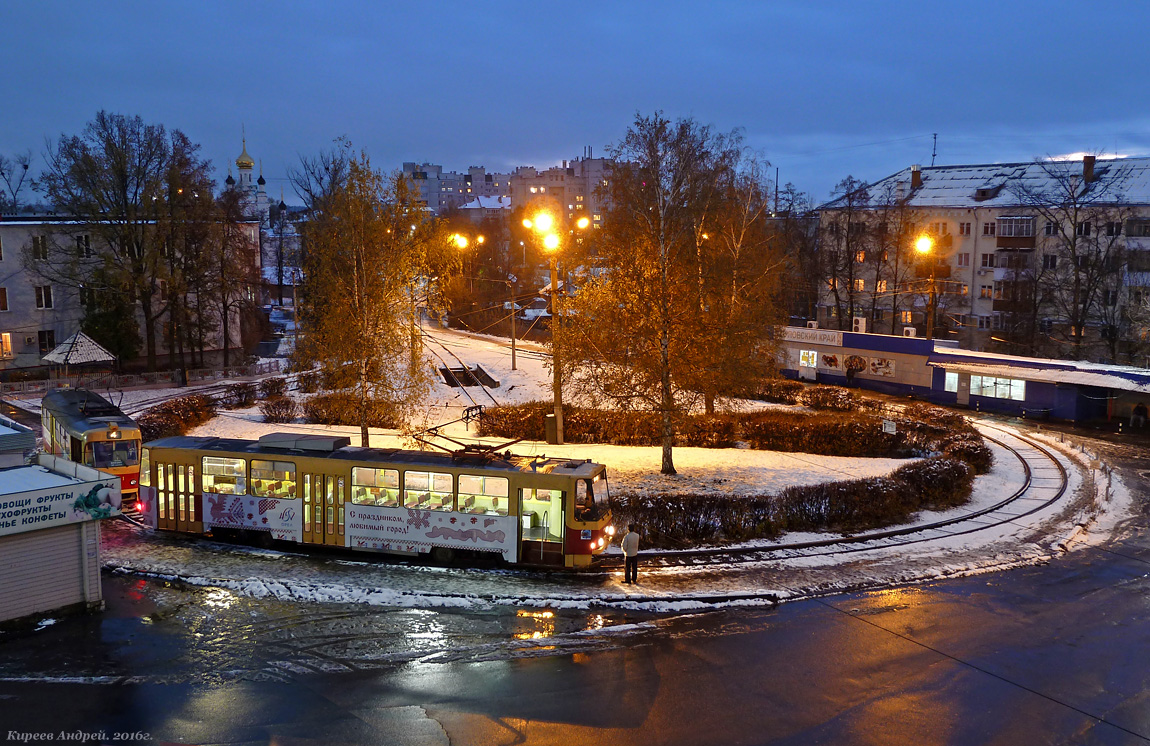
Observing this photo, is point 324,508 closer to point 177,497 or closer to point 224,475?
point 224,475

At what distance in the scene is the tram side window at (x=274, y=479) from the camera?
61.3ft

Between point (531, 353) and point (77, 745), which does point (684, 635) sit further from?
point (531, 353)

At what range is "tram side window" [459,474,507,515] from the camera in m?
17.2

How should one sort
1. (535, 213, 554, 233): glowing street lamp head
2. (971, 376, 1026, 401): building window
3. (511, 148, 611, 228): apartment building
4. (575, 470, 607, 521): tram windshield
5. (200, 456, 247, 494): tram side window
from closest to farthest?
(575, 470, 607, 521): tram windshield < (200, 456, 247, 494): tram side window < (535, 213, 554, 233): glowing street lamp head < (971, 376, 1026, 401): building window < (511, 148, 611, 228): apartment building

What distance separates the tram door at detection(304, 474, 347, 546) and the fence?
26.3m

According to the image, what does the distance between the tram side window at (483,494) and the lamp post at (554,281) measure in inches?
373

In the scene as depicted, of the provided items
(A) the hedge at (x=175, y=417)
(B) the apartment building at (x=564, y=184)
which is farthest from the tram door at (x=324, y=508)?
(B) the apartment building at (x=564, y=184)

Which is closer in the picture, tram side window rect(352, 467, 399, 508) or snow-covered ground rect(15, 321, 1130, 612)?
snow-covered ground rect(15, 321, 1130, 612)

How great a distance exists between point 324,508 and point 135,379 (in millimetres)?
31978

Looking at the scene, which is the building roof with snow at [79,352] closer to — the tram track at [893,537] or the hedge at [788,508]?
the hedge at [788,508]

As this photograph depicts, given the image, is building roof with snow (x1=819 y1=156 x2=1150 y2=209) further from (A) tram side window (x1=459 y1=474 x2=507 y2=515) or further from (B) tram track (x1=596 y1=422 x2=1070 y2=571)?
(A) tram side window (x1=459 y1=474 x2=507 y2=515)

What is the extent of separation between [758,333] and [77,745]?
25.1 meters

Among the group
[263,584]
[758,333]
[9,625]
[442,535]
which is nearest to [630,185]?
[758,333]

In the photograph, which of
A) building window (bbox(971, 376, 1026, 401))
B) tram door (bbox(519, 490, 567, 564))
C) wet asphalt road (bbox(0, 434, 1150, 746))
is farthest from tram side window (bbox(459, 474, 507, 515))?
building window (bbox(971, 376, 1026, 401))
